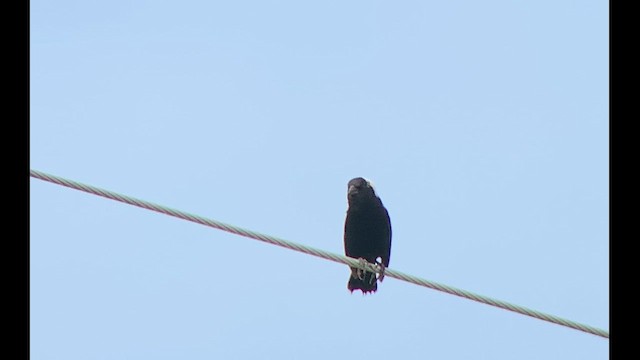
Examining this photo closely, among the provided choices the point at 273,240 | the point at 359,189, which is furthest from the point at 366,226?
the point at 273,240

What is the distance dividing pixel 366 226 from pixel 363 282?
1.78ft

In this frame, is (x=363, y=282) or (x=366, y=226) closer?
(x=363, y=282)

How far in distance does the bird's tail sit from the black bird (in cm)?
21

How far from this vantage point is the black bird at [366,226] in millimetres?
7285

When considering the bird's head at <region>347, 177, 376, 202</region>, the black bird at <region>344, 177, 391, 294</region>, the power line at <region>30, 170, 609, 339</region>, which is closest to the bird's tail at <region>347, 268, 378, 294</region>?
the black bird at <region>344, 177, 391, 294</region>

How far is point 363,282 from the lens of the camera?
7016mm

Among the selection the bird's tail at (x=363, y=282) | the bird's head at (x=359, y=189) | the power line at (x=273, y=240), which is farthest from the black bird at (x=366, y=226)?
the power line at (x=273, y=240)

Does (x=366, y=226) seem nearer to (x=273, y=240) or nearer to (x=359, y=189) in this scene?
(x=359, y=189)

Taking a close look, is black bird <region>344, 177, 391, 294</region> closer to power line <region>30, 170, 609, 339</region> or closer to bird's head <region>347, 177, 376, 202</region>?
bird's head <region>347, 177, 376, 202</region>
